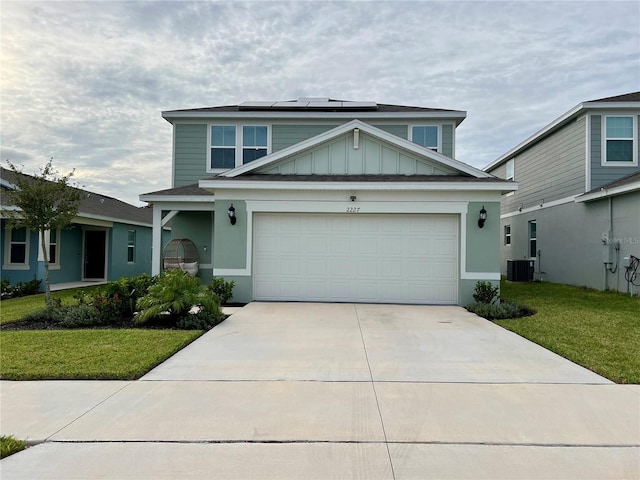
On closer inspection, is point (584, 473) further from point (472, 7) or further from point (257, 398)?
point (472, 7)

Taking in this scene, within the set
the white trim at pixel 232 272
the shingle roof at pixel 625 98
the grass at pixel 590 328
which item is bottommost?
the grass at pixel 590 328

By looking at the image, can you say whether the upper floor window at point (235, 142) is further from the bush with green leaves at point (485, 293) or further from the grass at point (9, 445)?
the grass at point (9, 445)

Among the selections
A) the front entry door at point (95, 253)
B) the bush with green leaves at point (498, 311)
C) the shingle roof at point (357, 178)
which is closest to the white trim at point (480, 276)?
the bush with green leaves at point (498, 311)

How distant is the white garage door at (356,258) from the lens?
35.3 feet

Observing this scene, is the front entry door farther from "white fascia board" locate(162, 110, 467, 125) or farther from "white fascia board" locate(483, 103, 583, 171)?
"white fascia board" locate(483, 103, 583, 171)

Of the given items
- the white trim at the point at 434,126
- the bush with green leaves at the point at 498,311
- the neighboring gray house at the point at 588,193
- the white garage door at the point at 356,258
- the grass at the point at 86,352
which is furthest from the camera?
the white trim at the point at 434,126

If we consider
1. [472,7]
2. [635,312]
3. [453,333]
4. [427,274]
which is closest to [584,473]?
[453,333]

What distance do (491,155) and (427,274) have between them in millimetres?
18652

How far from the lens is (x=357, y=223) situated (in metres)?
11.0

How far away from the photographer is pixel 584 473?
9.96ft

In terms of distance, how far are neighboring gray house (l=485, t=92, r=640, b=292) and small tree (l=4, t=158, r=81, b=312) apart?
15.1 meters

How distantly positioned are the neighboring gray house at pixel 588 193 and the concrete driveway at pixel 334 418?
9.80m

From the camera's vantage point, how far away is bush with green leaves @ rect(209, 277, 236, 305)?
1021cm

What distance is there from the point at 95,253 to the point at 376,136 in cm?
1378
